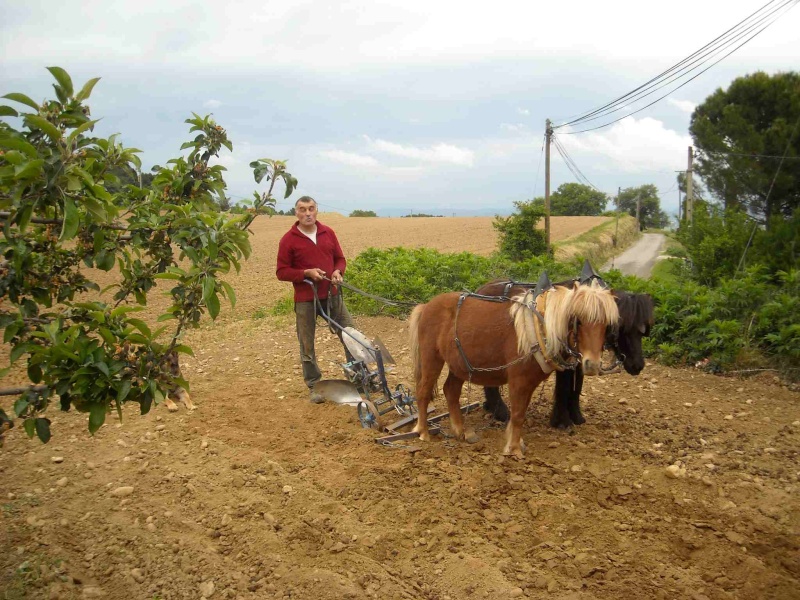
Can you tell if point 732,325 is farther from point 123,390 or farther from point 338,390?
point 123,390

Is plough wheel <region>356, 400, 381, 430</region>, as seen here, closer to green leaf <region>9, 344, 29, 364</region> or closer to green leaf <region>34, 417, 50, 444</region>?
green leaf <region>34, 417, 50, 444</region>

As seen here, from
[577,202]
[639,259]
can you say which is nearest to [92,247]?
[639,259]

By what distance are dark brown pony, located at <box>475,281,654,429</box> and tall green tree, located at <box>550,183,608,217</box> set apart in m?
73.4

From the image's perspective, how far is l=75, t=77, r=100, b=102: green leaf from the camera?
2.64 metres

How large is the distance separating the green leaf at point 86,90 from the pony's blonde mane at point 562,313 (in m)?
3.50

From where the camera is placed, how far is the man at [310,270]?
21.5ft

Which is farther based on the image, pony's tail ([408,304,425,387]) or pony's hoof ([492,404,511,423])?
pony's hoof ([492,404,511,423])

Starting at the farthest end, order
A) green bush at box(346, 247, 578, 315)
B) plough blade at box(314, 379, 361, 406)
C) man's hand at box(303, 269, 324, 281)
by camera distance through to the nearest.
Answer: green bush at box(346, 247, 578, 315), plough blade at box(314, 379, 361, 406), man's hand at box(303, 269, 324, 281)

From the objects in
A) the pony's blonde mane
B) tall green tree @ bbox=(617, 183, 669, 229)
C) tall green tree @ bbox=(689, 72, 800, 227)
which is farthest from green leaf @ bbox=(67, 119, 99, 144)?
tall green tree @ bbox=(617, 183, 669, 229)

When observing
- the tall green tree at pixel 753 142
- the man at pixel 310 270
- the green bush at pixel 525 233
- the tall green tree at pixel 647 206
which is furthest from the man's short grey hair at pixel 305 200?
the tall green tree at pixel 647 206

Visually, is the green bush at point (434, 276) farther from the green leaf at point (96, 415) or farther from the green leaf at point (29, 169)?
the green leaf at point (29, 169)

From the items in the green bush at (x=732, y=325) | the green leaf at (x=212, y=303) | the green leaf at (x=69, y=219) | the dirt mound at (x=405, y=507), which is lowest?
the dirt mound at (x=405, y=507)

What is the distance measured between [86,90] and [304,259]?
13.2 ft

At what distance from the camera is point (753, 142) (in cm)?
1814
